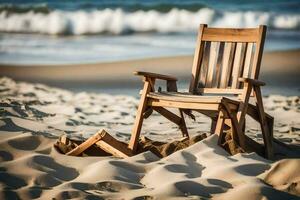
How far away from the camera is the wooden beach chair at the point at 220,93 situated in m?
4.47

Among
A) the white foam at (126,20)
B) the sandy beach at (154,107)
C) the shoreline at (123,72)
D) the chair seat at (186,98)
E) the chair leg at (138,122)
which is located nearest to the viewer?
the sandy beach at (154,107)

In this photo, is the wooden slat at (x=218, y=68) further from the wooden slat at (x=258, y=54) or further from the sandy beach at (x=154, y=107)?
the wooden slat at (x=258, y=54)

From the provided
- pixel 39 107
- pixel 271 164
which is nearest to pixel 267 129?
pixel 271 164

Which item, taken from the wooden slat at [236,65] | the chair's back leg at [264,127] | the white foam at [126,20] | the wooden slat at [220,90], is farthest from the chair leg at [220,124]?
the white foam at [126,20]

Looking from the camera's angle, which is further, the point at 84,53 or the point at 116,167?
the point at 84,53

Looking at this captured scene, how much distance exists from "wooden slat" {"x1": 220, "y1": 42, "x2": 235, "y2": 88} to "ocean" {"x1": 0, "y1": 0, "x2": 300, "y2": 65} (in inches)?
191

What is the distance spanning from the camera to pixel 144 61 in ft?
32.2

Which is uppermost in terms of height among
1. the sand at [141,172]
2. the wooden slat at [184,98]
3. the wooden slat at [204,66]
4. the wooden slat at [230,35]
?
the wooden slat at [230,35]

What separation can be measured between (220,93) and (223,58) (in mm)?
285

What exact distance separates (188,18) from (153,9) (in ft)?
2.53

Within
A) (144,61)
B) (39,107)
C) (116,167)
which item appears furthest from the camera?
(144,61)

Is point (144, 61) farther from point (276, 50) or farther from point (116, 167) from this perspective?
point (116, 167)

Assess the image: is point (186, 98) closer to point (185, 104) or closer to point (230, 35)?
point (185, 104)

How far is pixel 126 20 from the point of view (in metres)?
13.0
